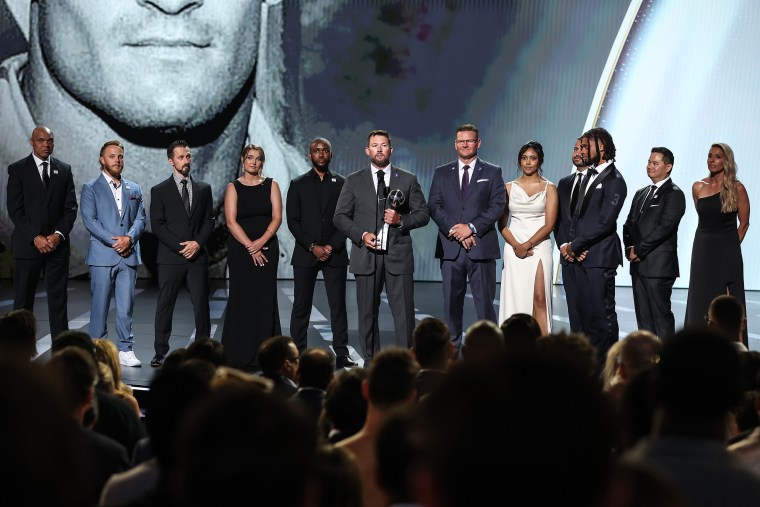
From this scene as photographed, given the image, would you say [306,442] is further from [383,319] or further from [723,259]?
[383,319]

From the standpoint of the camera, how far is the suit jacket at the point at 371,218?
21.0ft

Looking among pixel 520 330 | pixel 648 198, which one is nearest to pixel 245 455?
pixel 520 330

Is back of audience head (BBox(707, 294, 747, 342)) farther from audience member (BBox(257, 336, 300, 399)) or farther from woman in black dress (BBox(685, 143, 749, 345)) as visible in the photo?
woman in black dress (BBox(685, 143, 749, 345))

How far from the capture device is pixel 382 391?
8.13 ft

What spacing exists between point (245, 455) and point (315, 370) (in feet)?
7.55

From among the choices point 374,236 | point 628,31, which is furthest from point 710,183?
point 628,31

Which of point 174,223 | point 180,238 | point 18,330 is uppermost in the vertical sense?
point 174,223

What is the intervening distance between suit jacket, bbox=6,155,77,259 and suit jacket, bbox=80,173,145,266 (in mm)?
238

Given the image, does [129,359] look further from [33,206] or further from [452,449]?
[452,449]

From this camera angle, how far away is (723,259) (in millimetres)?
6648

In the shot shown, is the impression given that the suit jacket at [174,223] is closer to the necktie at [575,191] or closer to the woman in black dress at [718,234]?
the necktie at [575,191]

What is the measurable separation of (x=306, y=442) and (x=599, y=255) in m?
5.71

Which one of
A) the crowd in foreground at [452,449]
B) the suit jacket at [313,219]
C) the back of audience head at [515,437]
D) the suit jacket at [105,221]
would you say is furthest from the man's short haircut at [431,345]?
the suit jacket at [105,221]

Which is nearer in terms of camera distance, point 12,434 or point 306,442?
point 12,434
